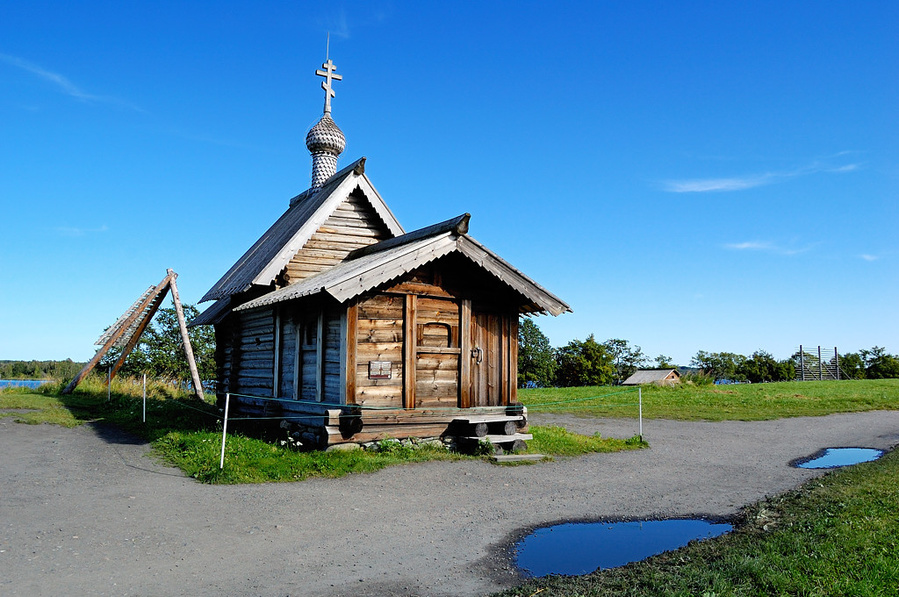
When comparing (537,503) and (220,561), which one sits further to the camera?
(537,503)

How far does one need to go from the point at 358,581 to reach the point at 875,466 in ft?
33.7

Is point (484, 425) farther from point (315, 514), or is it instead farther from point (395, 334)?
point (315, 514)


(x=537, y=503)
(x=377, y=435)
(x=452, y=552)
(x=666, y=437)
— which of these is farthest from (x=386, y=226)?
(x=452, y=552)

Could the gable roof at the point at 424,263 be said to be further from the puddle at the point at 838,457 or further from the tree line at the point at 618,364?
the tree line at the point at 618,364

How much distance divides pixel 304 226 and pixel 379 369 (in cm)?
567

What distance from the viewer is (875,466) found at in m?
11.4

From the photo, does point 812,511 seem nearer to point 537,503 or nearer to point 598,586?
point 537,503

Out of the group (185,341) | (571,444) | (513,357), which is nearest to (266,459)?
(513,357)

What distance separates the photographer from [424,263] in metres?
13.1

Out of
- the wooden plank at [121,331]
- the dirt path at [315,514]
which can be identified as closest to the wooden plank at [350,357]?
the dirt path at [315,514]

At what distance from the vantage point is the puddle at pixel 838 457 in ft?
42.6

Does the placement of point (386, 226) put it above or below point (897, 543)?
above

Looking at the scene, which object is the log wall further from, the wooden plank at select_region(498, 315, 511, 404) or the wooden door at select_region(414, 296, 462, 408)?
the wooden plank at select_region(498, 315, 511, 404)

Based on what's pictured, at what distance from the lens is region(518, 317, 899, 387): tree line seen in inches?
2084
